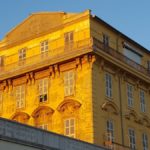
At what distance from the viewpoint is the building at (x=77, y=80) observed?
33.0 m

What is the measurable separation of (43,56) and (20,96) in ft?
13.1

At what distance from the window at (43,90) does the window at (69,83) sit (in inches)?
78.0

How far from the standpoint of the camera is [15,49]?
39.6m

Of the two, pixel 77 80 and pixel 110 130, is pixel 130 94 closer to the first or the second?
pixel 110 130

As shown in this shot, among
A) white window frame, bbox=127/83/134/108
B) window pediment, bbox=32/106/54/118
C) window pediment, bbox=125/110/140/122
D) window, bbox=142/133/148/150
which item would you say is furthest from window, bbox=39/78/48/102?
window, bbox=142/133/148/150

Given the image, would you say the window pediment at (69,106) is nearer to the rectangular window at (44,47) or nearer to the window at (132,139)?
the rectangular window at (44,47)

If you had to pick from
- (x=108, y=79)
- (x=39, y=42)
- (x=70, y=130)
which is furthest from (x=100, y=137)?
(x=39, y=42)

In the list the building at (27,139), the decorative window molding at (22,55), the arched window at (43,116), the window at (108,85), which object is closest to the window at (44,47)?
the decorative window molding at (22,55)

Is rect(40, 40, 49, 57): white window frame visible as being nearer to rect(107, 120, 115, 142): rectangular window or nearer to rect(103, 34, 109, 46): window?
rect(103, 34, 109, 46): window

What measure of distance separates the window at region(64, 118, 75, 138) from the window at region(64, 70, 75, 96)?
6.85 ft

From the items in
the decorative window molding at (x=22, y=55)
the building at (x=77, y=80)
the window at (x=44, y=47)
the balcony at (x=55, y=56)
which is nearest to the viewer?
the building at (x=77, y=80)

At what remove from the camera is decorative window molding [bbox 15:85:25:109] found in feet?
121

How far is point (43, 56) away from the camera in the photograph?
36.5 m

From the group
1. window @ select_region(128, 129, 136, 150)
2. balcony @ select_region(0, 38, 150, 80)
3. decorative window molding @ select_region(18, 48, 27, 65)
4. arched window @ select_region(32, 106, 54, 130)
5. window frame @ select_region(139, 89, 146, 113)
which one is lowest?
window @ select_region(128, 129, 136, 150)
